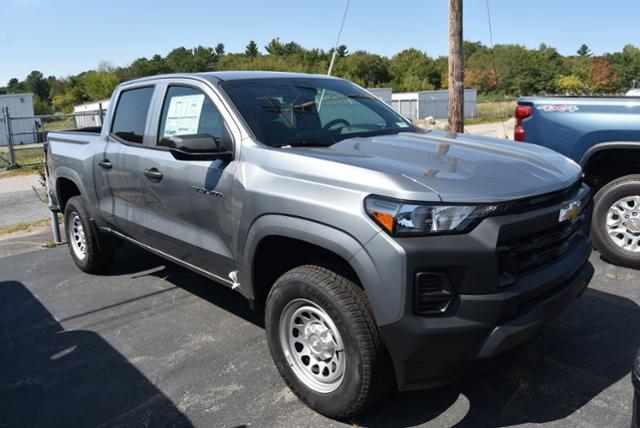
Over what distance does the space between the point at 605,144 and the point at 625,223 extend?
778 millimetres

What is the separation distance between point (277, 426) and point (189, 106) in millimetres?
2296

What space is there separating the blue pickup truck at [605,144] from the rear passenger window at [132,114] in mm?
3677

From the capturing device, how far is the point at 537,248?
111 inches

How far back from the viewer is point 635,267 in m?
5.29

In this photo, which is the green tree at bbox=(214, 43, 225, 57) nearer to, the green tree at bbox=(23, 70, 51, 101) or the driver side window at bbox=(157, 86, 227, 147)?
the green tree at bbox=(23, 70, 51, 101)

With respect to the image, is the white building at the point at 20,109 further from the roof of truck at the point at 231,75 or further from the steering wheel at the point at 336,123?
the steering wheel at the point at 336,123

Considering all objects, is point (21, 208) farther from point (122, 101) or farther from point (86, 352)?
point (86, 352)

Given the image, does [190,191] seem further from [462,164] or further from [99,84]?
[99,84]

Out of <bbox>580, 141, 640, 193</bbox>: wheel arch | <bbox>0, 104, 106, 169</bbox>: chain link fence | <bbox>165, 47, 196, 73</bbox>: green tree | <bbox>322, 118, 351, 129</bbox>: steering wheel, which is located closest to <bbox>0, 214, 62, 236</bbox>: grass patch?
<bbox>0, 104, 106, 169</bbox>: chain link fence

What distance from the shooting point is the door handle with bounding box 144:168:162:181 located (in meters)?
4.09

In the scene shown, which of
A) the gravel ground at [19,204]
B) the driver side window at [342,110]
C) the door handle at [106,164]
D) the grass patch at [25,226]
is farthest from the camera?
the gravel ground at [19,204]

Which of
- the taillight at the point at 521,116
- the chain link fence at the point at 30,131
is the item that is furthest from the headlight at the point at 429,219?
the chain link fence at the point at 30,131

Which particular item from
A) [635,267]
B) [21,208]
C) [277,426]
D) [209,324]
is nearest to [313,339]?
[277,426]

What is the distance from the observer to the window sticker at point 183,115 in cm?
396
